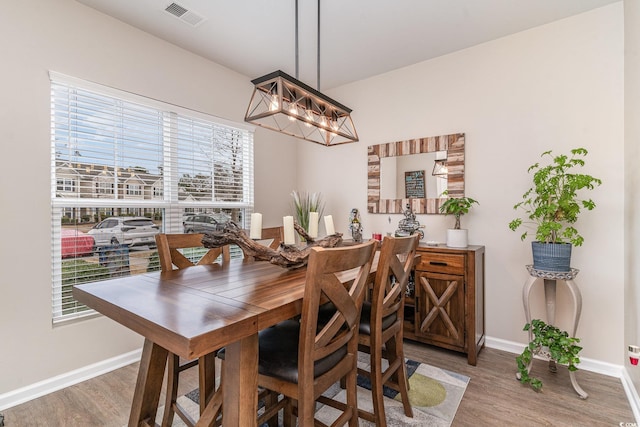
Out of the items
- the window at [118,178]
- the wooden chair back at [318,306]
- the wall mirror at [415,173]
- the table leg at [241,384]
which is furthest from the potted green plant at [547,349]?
the window at [118,178]

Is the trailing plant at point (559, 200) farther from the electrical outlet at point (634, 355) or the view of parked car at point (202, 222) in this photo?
the view of parked car at point (202, 222)

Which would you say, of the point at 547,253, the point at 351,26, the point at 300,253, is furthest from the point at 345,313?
the point at 351,26

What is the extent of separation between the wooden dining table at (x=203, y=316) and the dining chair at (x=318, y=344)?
0.13 m

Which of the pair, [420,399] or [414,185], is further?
[414,185]

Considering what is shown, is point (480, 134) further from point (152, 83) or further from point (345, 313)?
point (152, 83)

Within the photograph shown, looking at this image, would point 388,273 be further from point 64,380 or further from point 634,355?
point 64,380

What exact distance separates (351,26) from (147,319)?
270cm

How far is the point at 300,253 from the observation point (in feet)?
6.08

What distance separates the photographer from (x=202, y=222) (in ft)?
10.7

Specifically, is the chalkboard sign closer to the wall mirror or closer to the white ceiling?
the wall mirror

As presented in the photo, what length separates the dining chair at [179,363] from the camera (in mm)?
1580

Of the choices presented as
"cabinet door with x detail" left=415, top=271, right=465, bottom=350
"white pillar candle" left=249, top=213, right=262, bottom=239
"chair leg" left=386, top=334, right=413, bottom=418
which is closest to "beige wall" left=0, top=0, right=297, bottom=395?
"white pillar candle" left=249, top=213, right=262, bottom=239

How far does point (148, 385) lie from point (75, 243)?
59.0 inches

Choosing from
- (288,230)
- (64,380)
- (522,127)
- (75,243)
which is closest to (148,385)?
(288,230)
